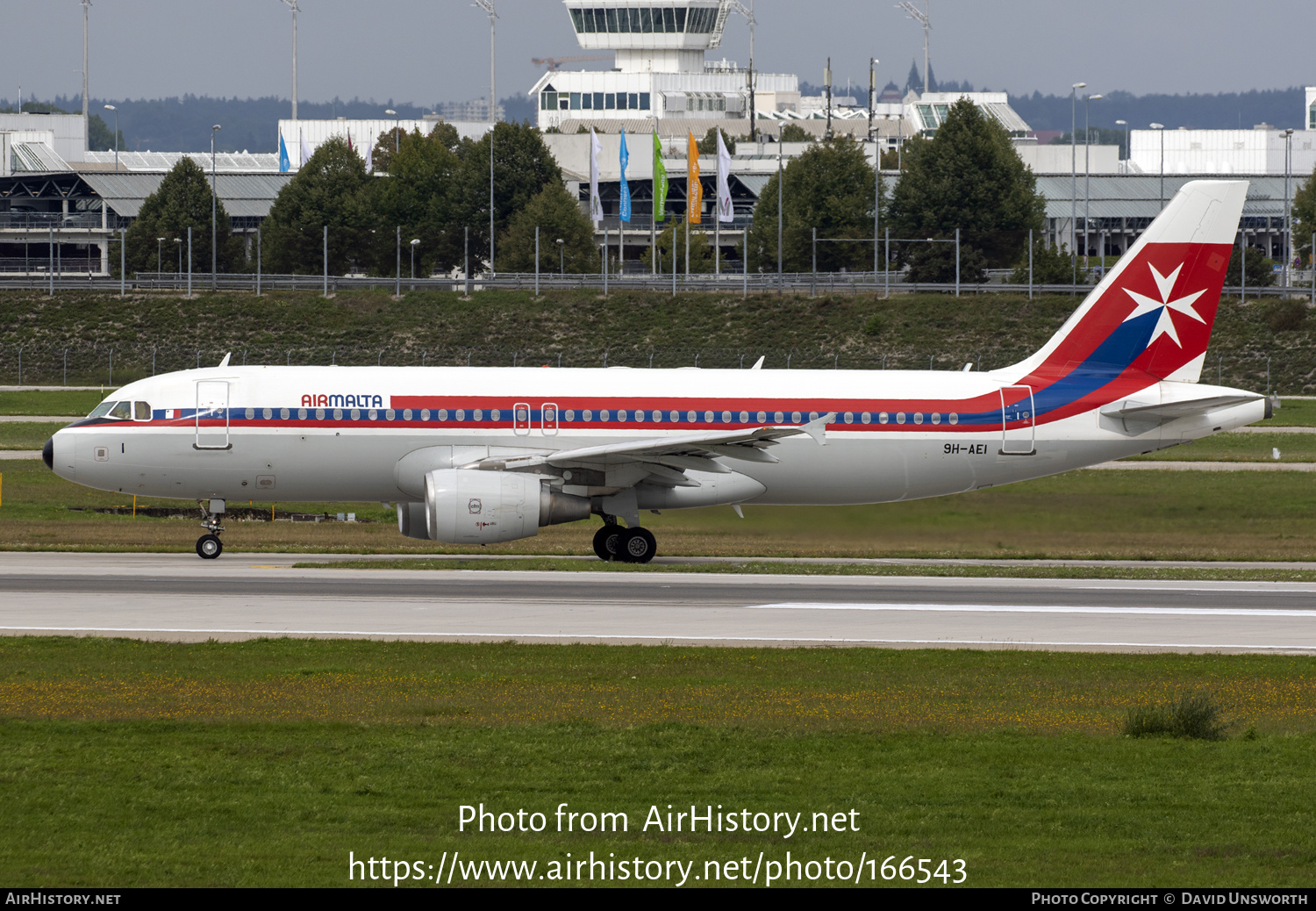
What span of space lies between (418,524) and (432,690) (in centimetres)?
1454

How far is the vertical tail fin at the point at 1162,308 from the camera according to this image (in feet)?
117

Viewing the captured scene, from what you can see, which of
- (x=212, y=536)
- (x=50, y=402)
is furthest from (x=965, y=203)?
(x=212, y=536)

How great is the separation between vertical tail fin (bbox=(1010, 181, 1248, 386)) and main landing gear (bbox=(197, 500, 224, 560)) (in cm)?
1872

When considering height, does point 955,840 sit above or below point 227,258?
below

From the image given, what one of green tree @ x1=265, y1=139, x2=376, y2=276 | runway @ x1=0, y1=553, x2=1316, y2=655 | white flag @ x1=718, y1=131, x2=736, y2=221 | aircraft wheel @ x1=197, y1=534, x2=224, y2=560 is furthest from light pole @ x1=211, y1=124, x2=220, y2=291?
runway @ x1=0, y1=553, x2=1316, y2=655

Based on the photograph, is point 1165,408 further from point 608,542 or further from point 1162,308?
point 608,542

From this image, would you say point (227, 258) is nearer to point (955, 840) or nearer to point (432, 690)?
point (432, 690)

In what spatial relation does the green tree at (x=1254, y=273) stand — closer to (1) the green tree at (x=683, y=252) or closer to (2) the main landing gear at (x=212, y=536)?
(1) the green tree at (x=683, y=252)

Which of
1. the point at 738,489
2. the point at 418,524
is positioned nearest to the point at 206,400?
the point at 418,524

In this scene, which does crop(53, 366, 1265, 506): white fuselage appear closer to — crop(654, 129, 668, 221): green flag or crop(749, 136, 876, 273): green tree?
crop(654, 129, 668, 221): green flag

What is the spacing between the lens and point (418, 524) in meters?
33.6

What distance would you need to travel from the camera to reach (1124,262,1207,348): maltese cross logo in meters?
35.7

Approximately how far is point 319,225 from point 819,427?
302 ft

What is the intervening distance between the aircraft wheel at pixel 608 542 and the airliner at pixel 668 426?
56 mm
